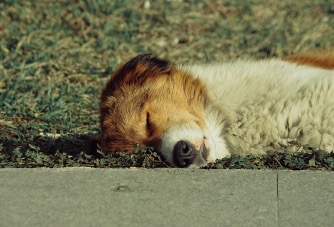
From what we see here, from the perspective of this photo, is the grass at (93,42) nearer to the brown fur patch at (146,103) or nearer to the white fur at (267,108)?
the brown fur patch at (146,103)

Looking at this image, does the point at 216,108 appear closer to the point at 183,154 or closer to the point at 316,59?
the point at 183,154

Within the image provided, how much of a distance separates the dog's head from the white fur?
0.36ft

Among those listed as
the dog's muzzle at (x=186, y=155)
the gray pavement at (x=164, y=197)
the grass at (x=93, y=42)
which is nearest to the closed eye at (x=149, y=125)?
the dog's muzzle at (x=186, y=155)

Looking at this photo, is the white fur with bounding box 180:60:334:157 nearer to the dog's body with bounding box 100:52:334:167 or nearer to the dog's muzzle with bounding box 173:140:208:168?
the dog's body with bounding box 100:52:334:167

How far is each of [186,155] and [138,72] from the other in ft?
3.33

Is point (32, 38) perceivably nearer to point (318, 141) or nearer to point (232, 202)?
point (318, 141)

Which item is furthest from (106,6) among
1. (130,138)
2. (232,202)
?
(232,202)

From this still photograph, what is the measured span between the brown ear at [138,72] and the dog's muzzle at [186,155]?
0.81 meters

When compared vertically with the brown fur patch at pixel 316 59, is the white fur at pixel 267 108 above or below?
below

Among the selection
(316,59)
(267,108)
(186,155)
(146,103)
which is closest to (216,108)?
(267,108)

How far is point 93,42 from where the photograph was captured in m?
7.50

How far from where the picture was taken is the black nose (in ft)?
14.0

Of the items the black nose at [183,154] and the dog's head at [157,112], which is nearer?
the black nose at [183,154]

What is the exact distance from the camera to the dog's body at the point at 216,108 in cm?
447
